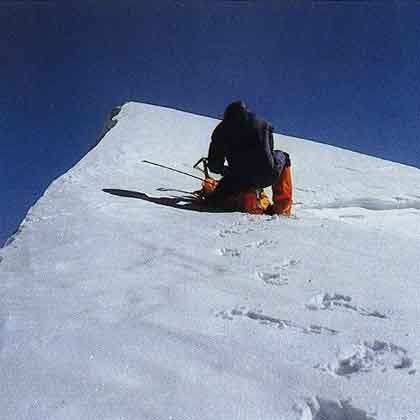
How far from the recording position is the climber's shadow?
3955 mm

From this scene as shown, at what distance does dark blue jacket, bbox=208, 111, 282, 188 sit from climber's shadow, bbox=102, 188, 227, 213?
365 mm

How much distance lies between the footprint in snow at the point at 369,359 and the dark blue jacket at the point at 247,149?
7.97 ft

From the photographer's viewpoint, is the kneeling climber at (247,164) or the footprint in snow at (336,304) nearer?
the footprint in snow at (336,304)

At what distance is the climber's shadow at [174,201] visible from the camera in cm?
396

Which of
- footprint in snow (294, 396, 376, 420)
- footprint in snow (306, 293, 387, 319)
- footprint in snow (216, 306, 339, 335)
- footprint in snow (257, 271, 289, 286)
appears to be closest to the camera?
footprint in snow (294, 396, 376, 420)

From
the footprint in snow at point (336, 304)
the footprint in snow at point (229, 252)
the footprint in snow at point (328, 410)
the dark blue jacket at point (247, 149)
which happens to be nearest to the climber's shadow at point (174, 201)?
the dark blue jacket at point (247, 149)

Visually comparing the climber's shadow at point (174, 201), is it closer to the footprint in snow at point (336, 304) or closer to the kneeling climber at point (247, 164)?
the kneeling climber at point (247, 164)

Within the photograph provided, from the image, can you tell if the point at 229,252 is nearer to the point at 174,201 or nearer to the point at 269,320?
the point at 269,320

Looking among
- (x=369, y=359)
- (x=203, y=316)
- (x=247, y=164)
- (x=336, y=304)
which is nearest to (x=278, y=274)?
(x=336, y=304)

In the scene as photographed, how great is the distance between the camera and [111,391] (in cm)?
141

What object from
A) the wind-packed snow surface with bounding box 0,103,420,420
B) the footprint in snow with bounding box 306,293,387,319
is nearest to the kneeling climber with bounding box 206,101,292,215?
the wind-packed snow surface with bounding box 0,103,420,420

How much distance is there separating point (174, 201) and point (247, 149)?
30.9 inches

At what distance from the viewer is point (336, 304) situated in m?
1.94

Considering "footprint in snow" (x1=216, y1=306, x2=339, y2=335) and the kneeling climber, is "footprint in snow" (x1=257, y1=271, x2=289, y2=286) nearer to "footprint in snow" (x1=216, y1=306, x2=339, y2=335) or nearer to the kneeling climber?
"footprint in snow" (x1=216, y1=306, x2=339, y2=335)
